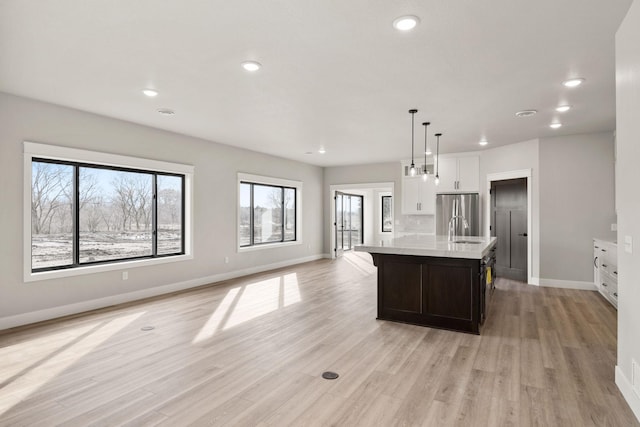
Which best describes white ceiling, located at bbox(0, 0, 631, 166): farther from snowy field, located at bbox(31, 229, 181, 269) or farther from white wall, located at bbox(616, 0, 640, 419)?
snowy field, located at bbox(31, 229, 181, 269)

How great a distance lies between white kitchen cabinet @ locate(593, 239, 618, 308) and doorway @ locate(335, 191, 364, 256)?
5.97 metres

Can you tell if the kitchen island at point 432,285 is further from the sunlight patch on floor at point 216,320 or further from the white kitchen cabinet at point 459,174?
the white kitchen cabinet at point 459,174

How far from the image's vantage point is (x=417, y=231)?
28.5ft

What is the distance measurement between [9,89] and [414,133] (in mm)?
5227

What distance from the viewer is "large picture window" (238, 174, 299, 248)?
24.6 feet

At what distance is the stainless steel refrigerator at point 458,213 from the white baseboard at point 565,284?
154 centimetres

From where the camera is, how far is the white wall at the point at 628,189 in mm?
2281

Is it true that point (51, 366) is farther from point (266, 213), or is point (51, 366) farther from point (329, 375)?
point (266, 213)

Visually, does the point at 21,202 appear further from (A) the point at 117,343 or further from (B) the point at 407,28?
(B) the point at 407,28

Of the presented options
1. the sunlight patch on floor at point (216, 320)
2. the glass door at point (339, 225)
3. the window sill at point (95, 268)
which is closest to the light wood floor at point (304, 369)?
the sunlight patch on floor at point (216, 320)

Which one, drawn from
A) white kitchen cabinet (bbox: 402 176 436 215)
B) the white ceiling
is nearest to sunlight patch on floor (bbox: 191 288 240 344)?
the white ceiling

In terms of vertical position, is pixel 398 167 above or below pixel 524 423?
above

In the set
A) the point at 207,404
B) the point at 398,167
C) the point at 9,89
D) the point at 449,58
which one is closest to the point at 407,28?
the point at 449,58

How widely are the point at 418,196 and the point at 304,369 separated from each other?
20.7 ft
